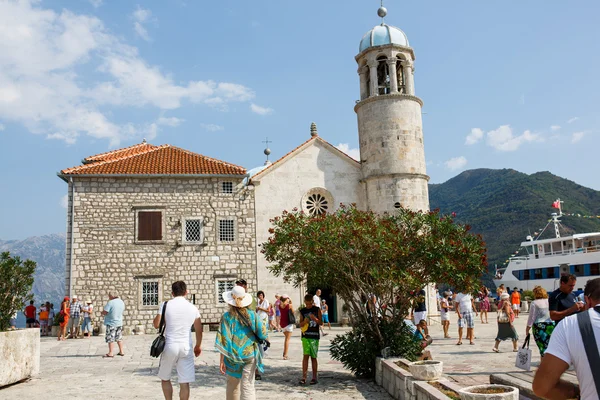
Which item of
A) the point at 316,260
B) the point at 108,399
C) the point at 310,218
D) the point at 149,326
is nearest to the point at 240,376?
the point at 108,399

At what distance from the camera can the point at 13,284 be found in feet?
33.1

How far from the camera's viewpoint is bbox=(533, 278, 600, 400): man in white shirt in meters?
2.86

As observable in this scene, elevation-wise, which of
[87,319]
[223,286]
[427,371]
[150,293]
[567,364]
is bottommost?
[427,371]

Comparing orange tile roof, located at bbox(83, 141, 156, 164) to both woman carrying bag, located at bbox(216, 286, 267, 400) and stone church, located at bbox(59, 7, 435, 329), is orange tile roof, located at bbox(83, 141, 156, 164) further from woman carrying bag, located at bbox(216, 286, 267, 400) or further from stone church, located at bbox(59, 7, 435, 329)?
woman carrying bag, located at bbox(216, 286, 267, 400)

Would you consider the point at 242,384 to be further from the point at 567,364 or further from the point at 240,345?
the point at 567,364

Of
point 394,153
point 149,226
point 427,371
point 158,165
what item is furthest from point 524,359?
point 158,165

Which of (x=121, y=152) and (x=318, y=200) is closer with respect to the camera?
(x=318, y=200)

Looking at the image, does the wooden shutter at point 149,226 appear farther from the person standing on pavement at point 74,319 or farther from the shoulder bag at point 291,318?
the shoulder bag at point 291,318

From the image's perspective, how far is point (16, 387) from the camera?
9.60m

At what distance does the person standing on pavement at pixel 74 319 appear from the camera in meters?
20.2

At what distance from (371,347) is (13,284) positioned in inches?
268

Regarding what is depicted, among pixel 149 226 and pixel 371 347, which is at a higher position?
pixel 149 226

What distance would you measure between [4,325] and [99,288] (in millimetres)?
14321

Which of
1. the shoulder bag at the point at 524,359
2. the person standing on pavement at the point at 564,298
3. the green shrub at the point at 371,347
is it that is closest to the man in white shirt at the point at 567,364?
the shoulder bag at the point at 524,359
